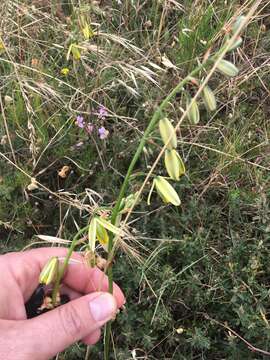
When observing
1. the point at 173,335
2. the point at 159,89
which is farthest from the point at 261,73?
the point at 173,335

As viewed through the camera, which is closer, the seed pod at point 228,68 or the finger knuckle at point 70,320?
the seed pod at point 228,68

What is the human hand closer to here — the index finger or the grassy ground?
the index finger

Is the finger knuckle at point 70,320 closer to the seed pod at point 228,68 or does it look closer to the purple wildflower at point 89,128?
the seed pod at point 228,68

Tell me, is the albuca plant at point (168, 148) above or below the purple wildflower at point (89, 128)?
above

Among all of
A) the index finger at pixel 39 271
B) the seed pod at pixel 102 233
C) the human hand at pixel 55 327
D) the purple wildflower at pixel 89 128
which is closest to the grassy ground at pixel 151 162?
the purple wildflower at pixel 89 128

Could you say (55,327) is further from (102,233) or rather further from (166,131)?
(166,131)

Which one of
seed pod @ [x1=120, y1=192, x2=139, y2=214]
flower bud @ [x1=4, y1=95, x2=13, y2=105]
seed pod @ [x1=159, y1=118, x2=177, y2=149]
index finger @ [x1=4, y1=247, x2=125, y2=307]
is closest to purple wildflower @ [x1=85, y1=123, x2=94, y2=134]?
flower bud @ [x1=4, y1=95, x2=13, y2=105]

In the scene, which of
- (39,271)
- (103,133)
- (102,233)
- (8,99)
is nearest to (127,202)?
(102,233)
